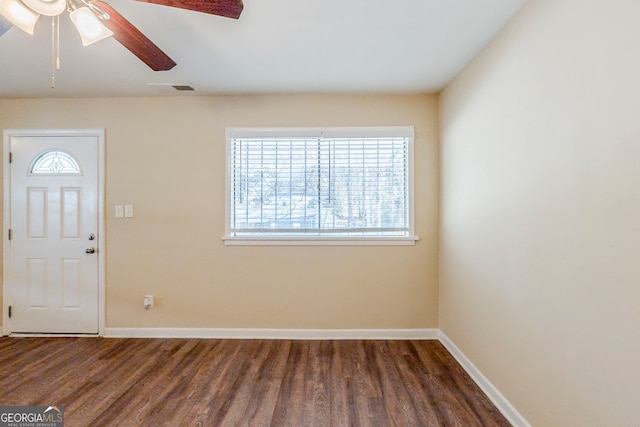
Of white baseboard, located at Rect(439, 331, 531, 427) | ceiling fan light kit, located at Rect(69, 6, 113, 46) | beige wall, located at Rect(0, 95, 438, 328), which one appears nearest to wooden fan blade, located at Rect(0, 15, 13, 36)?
ceiling fan light kit, located at Rect(69, 6, 113, 46)

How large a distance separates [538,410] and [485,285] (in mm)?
765

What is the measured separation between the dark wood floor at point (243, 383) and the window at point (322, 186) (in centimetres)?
105

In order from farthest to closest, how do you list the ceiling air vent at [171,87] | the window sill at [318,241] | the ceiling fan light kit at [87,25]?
the window sill at [318,241], the ceiling air vent at [171,87], the ceiling fan light kit at [87,25]

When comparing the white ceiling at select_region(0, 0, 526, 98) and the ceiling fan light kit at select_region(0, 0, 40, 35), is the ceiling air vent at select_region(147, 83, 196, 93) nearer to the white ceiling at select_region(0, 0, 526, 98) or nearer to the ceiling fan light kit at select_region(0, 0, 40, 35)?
the white ceiling at select_region(0, 0, 526, 98)

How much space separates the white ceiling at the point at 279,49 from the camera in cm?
179

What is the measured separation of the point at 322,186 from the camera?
10.1 ft

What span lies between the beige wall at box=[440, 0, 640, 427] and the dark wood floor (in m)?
0.49

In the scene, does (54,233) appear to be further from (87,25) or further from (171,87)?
(87,25)

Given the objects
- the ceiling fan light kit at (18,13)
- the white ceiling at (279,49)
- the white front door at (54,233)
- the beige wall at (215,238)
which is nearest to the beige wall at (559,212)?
the white ceiling at (279,49)

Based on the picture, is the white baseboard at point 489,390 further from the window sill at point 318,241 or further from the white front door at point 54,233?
the white front door at point 54,233

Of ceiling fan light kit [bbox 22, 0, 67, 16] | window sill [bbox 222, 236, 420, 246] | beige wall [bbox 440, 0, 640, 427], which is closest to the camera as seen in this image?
beige wall [bbox 440, 0, 640, 427]

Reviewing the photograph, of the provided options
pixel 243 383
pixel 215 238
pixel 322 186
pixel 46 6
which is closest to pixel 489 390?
pixel 243 383

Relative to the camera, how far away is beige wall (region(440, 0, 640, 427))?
118cm

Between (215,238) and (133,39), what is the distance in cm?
189
